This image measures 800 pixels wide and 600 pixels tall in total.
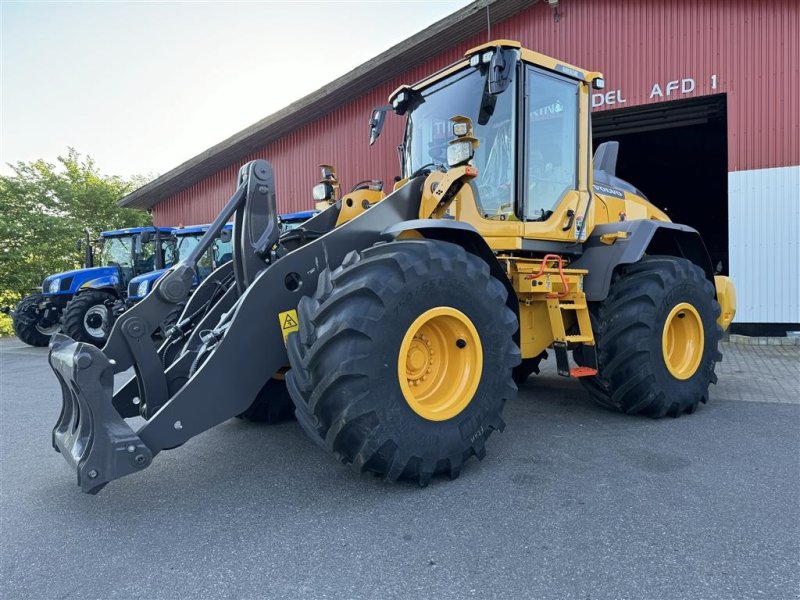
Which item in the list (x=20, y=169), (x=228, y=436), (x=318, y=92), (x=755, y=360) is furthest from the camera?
(x=20, y=169)

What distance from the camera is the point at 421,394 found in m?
3.15

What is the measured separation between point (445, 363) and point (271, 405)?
1.68 metres

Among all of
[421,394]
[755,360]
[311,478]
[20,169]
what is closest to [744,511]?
[421,394]

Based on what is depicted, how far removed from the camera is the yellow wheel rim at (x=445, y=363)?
3109 mm

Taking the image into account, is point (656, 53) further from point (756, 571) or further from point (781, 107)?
point (756, 571)

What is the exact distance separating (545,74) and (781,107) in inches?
269

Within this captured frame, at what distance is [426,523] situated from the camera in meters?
2.60

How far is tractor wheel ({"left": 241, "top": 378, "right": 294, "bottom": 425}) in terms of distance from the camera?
4.21m

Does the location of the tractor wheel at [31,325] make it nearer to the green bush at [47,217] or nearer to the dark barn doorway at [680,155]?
the green bush at [47,217]

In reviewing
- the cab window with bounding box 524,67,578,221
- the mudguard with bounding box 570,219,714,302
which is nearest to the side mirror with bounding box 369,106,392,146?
the cab window with bounding box 524,67,578,221

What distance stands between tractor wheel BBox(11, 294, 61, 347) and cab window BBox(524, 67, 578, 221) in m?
10.9

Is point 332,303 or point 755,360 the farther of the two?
point 755,360

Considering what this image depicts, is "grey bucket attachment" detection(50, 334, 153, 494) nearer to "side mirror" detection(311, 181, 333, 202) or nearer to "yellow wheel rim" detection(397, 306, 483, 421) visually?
"yellow wheel rim" detection(397, 306, 483, 421)

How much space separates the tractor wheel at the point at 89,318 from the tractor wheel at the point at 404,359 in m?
9.31
